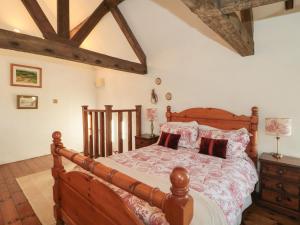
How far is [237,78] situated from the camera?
112 inches

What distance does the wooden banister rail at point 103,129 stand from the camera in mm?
3682

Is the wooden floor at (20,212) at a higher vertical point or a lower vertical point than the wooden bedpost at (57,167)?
lower

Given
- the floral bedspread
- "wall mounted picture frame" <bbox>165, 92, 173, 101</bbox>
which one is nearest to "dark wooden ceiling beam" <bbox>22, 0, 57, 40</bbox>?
the floral bedspread

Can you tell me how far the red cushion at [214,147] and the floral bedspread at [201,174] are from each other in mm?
72

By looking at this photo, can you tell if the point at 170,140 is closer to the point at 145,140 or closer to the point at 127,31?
the point at 145,140

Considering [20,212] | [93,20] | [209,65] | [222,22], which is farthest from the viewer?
[93,20]

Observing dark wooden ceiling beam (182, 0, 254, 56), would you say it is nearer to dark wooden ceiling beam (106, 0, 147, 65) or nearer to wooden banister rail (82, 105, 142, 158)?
dark wooden ceiling beam (106, 0, 147, 65)

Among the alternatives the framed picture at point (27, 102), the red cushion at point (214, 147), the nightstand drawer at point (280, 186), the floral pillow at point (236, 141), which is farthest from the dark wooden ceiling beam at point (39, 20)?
the nightstand drawer at point (280, 186)

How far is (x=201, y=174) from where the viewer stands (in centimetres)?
185

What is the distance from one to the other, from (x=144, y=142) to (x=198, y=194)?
2.32m

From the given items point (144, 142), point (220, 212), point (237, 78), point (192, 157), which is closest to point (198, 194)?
point (220, 212)

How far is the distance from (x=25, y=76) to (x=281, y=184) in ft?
17.0

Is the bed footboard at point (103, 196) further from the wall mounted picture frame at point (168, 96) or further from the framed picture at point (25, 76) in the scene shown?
the framed picture at point (25, 76)

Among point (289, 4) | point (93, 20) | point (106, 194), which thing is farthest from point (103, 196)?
point (93, 20)
